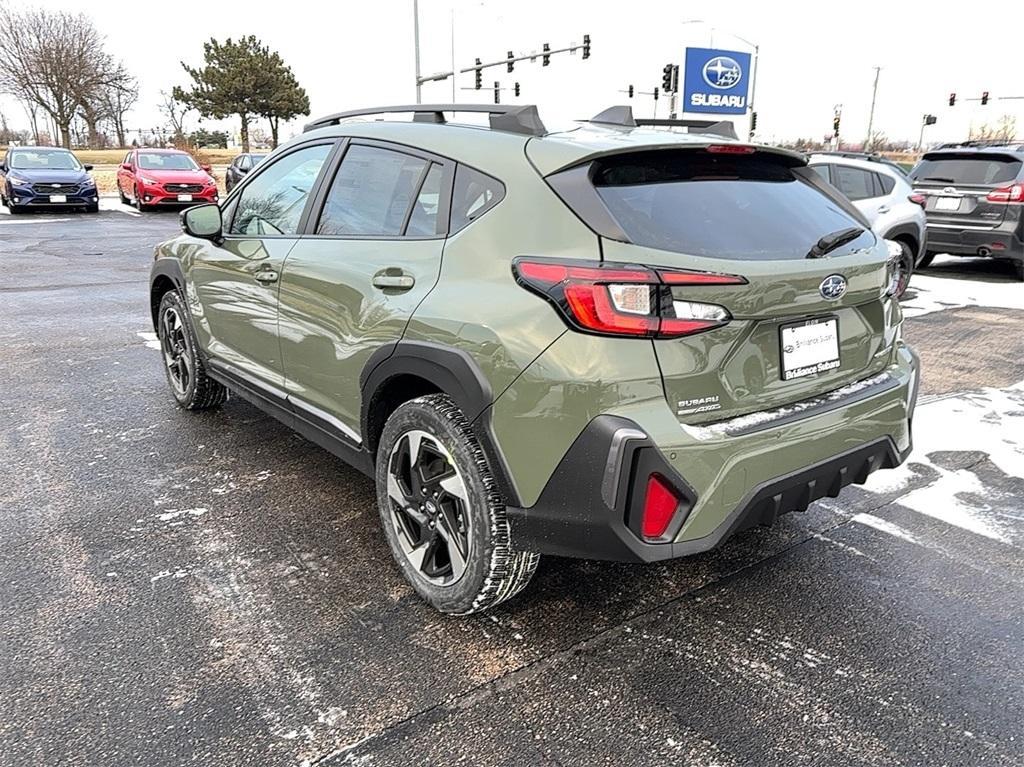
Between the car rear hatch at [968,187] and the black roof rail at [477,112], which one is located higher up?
the black roof rail at [477,112]

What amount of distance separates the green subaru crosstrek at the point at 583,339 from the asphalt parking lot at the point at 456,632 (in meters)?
0.36

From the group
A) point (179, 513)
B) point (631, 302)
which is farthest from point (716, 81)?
point (631, 302)

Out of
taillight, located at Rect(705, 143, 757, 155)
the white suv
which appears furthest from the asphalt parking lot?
Answer: the white suv

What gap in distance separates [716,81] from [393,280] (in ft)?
118

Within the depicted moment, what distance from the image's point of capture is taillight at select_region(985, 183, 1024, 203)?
33.0 feet

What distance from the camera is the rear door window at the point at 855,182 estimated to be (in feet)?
30.8

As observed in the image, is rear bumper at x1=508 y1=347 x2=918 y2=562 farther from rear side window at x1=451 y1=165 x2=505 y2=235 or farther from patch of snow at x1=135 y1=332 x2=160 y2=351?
patch of snow at x1=135 y1=332 x2=160 y2=351

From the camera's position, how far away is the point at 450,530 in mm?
2750

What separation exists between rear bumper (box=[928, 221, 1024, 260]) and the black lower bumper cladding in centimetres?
949

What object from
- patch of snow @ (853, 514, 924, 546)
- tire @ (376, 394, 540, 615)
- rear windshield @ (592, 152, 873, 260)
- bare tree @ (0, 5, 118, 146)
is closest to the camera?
rear windshield @ (592, 152, 873, 260)

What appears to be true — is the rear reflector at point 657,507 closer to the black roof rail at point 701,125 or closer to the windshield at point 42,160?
the black roof rail at point 701,125

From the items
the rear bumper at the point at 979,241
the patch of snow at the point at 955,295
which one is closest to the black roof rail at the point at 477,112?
the patch of snow at the point at 955,295

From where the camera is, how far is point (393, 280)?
2.82m

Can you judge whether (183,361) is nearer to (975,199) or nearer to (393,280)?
(393,280)
